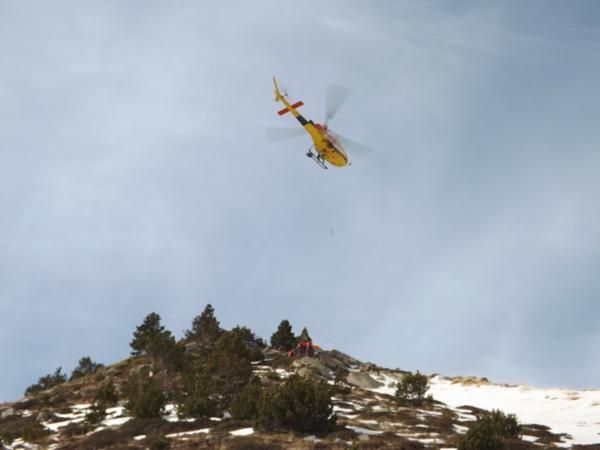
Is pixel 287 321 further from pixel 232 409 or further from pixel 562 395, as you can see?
pixel 232 409

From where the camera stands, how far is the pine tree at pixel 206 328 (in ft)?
179

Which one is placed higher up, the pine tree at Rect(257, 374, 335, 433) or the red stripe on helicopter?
the red stripe on helicopter

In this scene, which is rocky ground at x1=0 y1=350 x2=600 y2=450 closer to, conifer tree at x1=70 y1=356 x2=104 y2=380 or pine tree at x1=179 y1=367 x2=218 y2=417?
pine tree at x1=179 y1=367 x2=218 y2=417

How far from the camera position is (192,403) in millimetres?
28250

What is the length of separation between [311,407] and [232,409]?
533cm

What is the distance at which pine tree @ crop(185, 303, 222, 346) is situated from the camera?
54.7m

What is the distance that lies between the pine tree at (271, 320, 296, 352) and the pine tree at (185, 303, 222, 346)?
690cm

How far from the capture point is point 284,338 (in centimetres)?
5988

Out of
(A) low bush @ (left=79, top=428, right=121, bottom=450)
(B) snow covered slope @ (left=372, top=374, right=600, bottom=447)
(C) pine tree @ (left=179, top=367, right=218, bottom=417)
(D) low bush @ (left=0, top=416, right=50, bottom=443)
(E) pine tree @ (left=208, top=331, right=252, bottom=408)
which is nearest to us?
(A) low bush @ (left=79, top=428, right=121, bottom=450)

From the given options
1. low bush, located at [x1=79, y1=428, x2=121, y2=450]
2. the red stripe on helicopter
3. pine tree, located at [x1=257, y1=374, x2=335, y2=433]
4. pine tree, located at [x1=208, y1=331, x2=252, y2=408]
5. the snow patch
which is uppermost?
the red stripe on helicopter

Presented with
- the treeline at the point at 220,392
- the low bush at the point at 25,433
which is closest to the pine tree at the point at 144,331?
the treeline at the point at 220,392

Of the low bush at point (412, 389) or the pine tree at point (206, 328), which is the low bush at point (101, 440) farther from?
the pine tree at point (206, 328)

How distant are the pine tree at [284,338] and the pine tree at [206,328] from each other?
272 inches

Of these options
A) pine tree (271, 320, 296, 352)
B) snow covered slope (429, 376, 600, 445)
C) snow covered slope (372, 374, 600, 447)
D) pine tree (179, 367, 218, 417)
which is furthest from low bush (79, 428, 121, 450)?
pine tree (271, 320, 296, 352)
